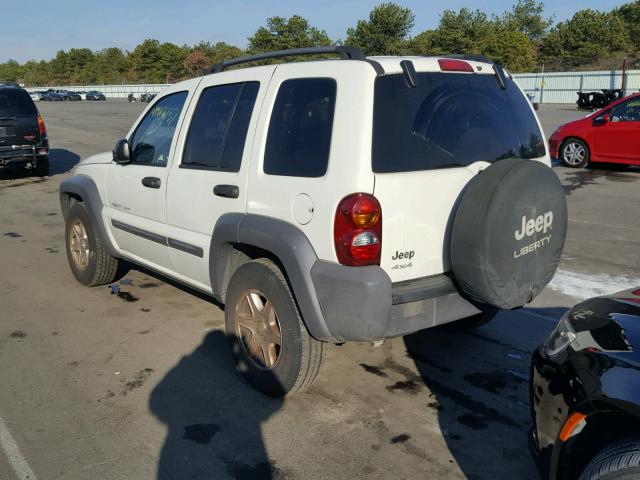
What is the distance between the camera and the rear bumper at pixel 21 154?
502 inches

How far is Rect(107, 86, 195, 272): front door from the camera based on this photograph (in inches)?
185

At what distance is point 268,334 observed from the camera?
383 centimetres

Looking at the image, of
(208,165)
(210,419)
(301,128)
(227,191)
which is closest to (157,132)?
(208,165)

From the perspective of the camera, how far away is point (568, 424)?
232 cm

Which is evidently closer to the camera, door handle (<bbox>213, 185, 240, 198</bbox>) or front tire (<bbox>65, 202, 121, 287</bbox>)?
door handle (<bbox>213, 185, 240, 198</bbox>)

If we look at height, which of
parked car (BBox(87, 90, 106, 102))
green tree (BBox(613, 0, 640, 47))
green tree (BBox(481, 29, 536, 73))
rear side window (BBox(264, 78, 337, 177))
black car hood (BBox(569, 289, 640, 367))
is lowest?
black car hood (BBox(569, 289, 640, 367))

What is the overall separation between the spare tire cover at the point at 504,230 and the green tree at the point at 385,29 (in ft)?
216

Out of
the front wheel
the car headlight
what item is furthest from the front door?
the front wheel

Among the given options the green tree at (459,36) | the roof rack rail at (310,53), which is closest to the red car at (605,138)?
the roof rack rail at (310,53)

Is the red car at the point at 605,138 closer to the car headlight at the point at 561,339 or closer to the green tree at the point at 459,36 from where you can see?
the car headlight at the point at 561,339

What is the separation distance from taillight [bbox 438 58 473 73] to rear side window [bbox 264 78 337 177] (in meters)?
0.69

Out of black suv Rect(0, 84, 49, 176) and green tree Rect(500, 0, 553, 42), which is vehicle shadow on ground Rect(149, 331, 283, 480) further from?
green tree Rect(500, 0, 553, 42)

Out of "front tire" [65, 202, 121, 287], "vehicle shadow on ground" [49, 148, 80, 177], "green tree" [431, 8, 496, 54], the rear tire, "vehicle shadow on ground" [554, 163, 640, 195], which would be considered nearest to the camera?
the rear tire

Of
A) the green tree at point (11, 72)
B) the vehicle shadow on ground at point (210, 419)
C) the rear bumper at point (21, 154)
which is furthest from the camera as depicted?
the green tree at point (11, 72)
